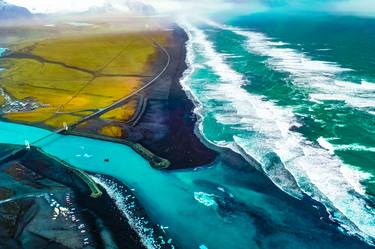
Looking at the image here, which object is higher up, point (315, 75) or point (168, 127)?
point (315, 75)

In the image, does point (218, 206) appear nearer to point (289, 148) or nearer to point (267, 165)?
point (267, 165)

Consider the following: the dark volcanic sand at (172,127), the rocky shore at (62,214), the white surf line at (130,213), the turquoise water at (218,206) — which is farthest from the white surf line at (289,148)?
the rocky shore at (62,214)

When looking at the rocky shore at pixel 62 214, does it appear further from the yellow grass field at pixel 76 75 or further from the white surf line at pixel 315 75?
the white surf line at pixel 315 75

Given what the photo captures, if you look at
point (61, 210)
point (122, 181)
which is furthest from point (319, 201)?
point (61, 210)

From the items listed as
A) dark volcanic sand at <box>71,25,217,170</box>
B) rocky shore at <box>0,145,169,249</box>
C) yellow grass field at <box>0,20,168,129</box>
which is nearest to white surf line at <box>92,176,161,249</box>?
rocky shore at <box>0,145,169,249</box>

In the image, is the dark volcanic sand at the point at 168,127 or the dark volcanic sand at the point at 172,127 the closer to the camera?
the dark volcanic sand at the point at 172,127

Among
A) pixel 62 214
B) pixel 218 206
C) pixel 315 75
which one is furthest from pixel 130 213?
pixel 315 75
